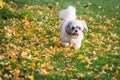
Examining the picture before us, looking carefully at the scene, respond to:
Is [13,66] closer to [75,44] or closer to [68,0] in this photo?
[75,44]

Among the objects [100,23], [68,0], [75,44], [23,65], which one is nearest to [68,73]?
[23,65]

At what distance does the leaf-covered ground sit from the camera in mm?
7855

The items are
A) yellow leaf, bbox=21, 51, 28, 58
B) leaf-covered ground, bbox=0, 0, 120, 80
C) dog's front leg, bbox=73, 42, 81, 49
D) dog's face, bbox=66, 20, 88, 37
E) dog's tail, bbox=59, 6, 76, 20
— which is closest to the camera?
leaf-covered ground, bbox=0, 0, 120, 80

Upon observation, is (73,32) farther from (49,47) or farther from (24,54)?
(24,54)

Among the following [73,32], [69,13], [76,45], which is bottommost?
[76,45]

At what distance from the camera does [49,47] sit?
31.7ft

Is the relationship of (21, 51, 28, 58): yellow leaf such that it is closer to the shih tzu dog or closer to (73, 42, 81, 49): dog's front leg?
the shih tzu dog

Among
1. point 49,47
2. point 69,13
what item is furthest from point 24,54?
point 69,13

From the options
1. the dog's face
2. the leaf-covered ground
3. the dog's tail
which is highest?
the dog's tail

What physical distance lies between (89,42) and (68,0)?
653 cm

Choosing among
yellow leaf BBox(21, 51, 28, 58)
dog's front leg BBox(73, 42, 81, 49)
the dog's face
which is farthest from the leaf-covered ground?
the dog's face

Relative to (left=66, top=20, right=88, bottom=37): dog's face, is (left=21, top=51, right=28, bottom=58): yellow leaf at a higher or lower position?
lower

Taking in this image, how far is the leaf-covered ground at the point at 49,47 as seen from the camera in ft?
25.8

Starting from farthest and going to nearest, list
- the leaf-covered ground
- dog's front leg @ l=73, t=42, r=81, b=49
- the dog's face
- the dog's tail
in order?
the dog's tail, dog's front leg @ l=73, t=42, r=81, b=49, the dog's face, the leaf-covered ground
